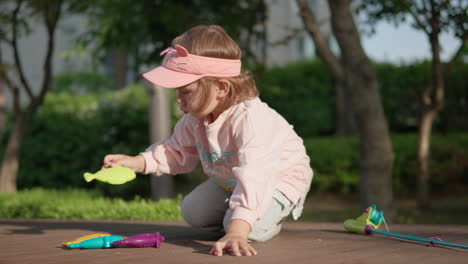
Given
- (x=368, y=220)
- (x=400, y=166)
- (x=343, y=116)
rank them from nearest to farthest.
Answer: (x=368, y=220) → (x=400, y=166) → (x=343, y=116)

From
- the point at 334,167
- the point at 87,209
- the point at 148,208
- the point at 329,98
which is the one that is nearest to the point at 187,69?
the point at 148,208

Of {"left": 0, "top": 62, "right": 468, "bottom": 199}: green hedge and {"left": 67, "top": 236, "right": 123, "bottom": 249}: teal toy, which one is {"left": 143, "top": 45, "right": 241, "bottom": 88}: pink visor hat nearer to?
{"left": 67, "top": 236, "right": 123, "bottom": 249}: teal toy

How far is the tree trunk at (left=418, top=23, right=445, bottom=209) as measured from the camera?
6.12 m

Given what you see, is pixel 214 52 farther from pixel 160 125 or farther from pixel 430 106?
pixel 160 125

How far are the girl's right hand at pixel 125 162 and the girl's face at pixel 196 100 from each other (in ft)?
1.58

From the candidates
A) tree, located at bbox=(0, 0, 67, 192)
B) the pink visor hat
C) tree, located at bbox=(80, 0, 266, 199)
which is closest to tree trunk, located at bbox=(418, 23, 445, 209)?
tree, located at bbox=(80, 0, 266, 199)

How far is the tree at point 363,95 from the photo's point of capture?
237 inches

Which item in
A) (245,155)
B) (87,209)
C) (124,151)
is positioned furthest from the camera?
(124,151)

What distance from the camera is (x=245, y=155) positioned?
2625mm

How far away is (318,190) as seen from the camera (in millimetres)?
9086

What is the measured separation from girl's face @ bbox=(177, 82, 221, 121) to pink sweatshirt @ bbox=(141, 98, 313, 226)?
0.27 feet

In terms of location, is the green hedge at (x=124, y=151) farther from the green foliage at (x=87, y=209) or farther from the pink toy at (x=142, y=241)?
the pink toy at (x=142, y=241)

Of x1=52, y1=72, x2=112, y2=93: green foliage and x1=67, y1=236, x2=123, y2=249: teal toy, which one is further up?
x1=52, y1=72, x2=112, y2=93: green foliage

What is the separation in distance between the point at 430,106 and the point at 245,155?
4888 millimetres
